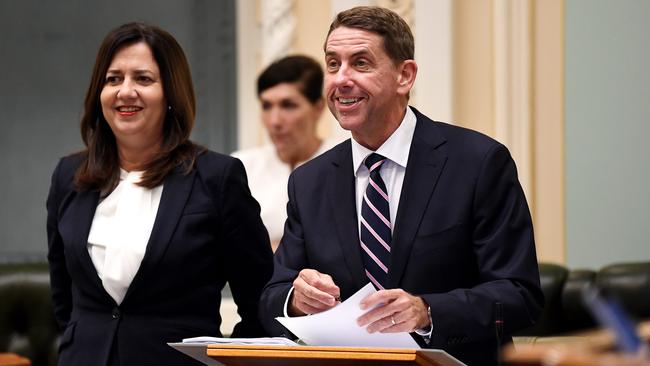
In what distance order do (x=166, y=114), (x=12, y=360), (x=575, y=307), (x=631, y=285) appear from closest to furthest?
(x=166, y=114) < (x=631, y=285) < (x=575, y=307) < (x=12, y=360)

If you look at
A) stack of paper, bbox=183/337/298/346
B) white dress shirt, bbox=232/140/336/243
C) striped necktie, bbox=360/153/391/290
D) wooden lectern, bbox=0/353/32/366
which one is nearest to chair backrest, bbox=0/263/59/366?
wooden lectern, bbox=0/353/32/366

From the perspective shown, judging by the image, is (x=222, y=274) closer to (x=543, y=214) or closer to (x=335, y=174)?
(x=335, y=174)

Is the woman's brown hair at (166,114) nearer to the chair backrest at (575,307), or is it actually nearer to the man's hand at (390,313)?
the man's hand at (390,313)

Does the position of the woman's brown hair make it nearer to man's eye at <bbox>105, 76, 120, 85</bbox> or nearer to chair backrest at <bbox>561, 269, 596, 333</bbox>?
man's eye at <bbox>105, 76, 120, 85</bbox>

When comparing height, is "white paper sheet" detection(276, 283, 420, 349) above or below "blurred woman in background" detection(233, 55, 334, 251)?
below

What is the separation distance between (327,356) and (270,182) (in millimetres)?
2847

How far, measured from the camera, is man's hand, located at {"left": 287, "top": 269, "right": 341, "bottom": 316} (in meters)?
2.72

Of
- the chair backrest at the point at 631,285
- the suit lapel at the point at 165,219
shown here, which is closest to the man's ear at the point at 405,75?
the suit lapel at the point at 165,219

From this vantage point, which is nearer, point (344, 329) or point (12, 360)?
point (344, 329)

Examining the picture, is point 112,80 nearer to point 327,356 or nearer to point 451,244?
point 451,244

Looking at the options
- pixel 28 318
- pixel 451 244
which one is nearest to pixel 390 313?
pixel 451 244

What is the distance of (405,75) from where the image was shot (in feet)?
10.3

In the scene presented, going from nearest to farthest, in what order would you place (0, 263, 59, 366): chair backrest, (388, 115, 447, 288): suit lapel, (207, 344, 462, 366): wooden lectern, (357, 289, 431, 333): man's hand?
(207, 344, 462, 366): wooden lectern, (357, 289, 431, 333): man's hand, (388, 115, 447, 288): suit lapel, (0, 263, 59, 366): chair backrest

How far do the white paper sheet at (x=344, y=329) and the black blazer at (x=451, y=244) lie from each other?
15cm
